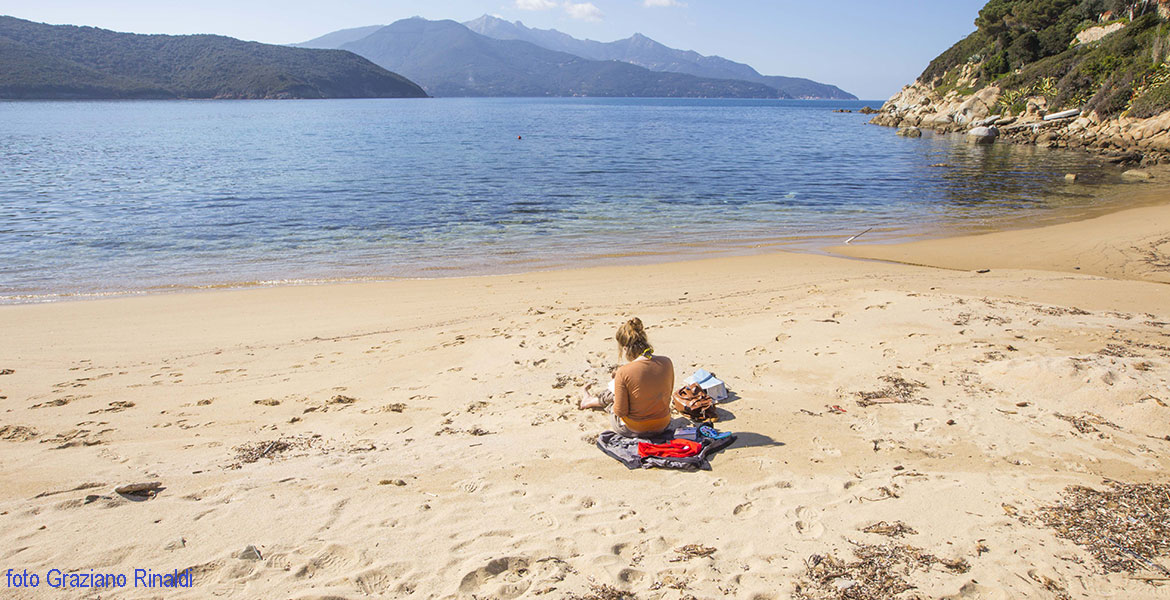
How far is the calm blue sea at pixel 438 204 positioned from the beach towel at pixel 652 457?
29.3 feet

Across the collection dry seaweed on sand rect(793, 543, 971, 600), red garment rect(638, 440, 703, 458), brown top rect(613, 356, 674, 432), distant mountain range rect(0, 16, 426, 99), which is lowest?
dry seaweed on sand rect(793, 543, 971, 600)

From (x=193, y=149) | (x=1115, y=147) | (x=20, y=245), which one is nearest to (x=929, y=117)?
(x=1115, y=147)

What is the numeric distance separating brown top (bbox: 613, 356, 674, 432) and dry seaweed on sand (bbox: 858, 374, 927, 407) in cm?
221

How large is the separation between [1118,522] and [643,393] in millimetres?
3445

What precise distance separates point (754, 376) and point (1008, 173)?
94.9 feet

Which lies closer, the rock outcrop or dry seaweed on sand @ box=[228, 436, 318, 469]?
dry seaweed on sand @ box=[228, 436, 318, 469]

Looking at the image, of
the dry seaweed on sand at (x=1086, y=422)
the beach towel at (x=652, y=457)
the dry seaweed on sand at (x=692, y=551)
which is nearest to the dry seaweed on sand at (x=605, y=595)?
the dry seaweed on sand at (x=692, y=551)

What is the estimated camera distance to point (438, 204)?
22125 mm

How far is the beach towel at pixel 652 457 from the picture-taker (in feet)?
17.3

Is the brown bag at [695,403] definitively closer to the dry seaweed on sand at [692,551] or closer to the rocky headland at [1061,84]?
the dry seaweed on sand at [692,551]

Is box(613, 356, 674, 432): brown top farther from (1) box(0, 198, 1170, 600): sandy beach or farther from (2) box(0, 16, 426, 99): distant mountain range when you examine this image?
(2) box(0, 16, 426, 99): distant mountain range

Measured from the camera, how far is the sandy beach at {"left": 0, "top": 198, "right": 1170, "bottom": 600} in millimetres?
3945

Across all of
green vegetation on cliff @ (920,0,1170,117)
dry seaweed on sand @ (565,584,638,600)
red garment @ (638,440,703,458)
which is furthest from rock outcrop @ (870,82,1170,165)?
dry seaweed on sand @ (565,584,638,600)

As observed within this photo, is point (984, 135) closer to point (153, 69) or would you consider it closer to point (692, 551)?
point (692, 551)
